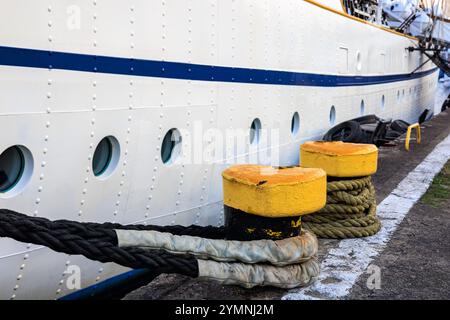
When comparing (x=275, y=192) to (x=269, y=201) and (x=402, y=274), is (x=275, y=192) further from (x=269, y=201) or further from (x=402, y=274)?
Result: (x=402, y=274)

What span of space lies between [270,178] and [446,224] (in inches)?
91.9

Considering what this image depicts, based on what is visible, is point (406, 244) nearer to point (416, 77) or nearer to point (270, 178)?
point (270, 178)

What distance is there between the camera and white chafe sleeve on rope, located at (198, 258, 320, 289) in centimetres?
303

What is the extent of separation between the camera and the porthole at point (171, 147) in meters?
3.89

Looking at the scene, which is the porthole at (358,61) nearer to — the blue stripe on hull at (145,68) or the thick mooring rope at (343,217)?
the blue stripe on hull at (145,68)

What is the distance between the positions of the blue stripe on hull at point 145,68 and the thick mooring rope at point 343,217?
1.35 m

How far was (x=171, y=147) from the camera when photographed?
3.95 meters

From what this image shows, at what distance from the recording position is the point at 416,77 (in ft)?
48.6

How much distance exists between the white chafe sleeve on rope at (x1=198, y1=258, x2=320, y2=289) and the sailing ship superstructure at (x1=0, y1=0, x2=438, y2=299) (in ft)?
2.73

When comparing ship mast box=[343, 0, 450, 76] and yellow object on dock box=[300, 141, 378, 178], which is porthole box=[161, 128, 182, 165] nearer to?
yellow object on dock box=[300, 141, 378, 178]

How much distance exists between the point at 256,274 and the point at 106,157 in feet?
4.23

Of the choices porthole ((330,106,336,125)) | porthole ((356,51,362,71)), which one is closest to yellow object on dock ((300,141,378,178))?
porthole ((330,106,336,125))

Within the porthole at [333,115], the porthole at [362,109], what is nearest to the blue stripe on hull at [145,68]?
the porthole at [333,115]

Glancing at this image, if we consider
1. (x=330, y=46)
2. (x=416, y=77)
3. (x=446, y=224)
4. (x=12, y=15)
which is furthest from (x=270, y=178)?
(x=416, y=77)
